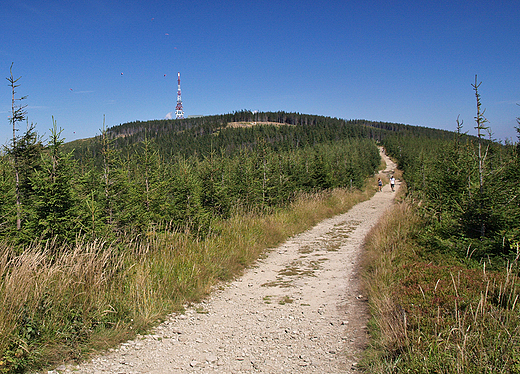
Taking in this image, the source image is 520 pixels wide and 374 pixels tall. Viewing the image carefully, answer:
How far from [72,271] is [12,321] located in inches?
35.6

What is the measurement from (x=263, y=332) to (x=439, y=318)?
1972 mm

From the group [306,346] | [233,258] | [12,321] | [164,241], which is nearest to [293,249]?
[233,258]

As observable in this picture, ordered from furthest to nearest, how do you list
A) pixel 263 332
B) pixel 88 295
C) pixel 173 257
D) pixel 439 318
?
1. pixel 173 257
2. pixel 263 332
3. pixel 88 295
4. pixel 439 318

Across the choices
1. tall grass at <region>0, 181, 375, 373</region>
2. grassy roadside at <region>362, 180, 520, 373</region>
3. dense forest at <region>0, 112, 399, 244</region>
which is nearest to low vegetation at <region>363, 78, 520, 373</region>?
grassy roadside at <region>362, 180, 520, 373</region>

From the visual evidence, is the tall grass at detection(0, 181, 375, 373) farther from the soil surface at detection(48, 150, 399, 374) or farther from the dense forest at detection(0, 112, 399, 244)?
the dense forest at detection(0, 112, 399, 244)

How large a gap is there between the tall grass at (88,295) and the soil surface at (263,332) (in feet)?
0.76

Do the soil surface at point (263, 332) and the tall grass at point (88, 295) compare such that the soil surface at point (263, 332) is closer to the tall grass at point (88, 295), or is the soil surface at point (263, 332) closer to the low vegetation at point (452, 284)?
the tall grass at point (88, 295)

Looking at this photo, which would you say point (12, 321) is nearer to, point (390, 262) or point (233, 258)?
point (233, 258)

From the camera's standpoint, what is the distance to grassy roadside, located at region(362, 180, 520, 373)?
96.4 inches

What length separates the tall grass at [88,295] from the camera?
2.96 meters

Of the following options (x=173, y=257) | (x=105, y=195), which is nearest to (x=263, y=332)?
(x=173, y=257)

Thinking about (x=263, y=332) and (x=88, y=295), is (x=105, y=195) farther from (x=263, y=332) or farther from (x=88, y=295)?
(x=263, y=332)

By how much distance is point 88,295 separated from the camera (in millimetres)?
3691

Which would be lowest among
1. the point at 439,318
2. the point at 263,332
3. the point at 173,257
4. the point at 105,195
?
the point at 263,332
